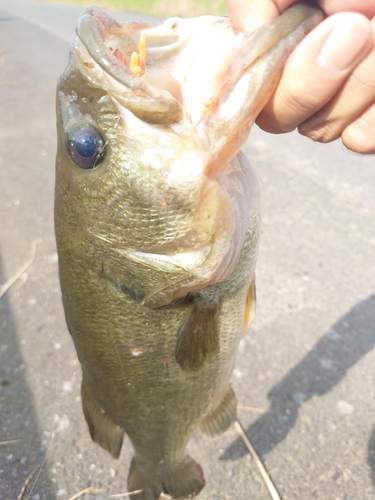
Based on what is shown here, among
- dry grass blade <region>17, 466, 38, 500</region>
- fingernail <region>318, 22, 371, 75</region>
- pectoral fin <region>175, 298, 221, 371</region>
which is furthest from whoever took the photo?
dry grass blade <region>17, 466, 38, 500</region>

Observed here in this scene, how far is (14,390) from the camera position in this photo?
2436 mm

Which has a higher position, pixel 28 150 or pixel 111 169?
pixel 111 169

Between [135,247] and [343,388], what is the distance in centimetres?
191

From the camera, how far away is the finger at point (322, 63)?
786 mm

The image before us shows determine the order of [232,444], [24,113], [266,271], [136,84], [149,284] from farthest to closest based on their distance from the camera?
[24,113], [266,271], [232,444], [149,284], [136,84]

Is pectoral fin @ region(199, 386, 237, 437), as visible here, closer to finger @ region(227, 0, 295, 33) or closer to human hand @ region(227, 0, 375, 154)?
human hand @ region(227, 0, 375, 154)

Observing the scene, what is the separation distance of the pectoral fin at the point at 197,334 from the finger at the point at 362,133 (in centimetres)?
52

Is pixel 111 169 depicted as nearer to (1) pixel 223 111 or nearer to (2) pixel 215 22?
(1) pixel 223 111

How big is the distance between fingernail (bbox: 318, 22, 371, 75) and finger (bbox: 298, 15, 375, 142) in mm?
28

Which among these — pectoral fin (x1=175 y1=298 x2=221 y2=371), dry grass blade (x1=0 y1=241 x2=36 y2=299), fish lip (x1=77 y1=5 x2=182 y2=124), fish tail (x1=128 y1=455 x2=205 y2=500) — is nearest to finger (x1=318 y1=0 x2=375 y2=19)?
fish lip (x1=77 y1=5 x2=182 y2=124)

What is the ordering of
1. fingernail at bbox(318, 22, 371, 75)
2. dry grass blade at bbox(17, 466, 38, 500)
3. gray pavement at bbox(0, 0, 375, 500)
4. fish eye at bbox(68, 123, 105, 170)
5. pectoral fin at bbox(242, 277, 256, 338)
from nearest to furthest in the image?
fingernail at bbox(318, 22, 371, 75) → fish eye at bbox(68, 123, 105, 170) → pectoral fin at bbox(242, 277, 256, 338) → dry grass blade at bbox(17, 466, 38, 500) → gray pavement at bbox(0, 0, 375, 500)

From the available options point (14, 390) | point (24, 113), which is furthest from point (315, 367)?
point (24, 113)

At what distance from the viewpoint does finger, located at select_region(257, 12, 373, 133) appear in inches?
30.9

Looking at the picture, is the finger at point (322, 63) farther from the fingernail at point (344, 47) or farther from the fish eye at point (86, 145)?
the fish eye at point (86, 145)
